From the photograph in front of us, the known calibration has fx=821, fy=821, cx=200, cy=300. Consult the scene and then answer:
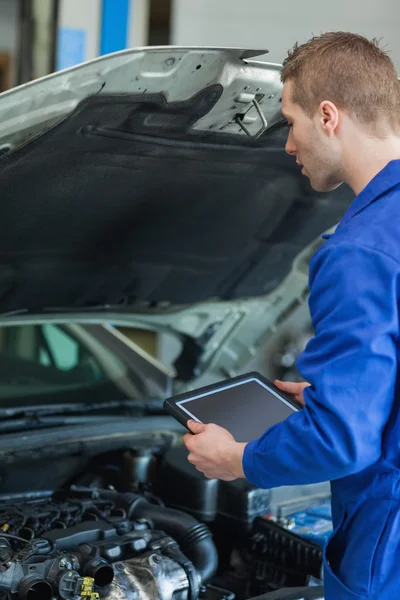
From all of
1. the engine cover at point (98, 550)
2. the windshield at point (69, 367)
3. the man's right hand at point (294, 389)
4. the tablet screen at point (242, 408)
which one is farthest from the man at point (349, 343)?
the windshield at point (69, 367)

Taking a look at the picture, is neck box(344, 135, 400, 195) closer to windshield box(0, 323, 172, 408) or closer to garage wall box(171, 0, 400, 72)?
windshield box(0, 323, 172, 408)

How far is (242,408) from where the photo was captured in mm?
1689

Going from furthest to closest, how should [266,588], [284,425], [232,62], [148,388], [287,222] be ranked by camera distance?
[148,388], [287,222], [266,588], [232,62], [284,425]

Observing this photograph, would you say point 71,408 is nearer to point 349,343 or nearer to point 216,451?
point 216,451

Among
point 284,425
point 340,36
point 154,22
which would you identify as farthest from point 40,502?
point 154,22

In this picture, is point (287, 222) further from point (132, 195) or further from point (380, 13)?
point (380, 13)

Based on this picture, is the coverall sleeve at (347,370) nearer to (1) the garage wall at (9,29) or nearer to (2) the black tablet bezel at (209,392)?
(2) the black tablet bezel at (209,392)

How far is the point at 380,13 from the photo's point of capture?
6.98 meters

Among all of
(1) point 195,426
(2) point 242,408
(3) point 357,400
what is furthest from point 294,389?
(3) point 357,400

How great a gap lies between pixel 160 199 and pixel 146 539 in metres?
0.90

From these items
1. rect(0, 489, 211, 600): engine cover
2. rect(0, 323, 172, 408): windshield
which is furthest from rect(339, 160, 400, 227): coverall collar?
rect(0, 323, 172, 408): windshield

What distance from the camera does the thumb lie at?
1.48 metres

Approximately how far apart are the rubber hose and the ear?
1.17m

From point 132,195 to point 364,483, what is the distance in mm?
1106
